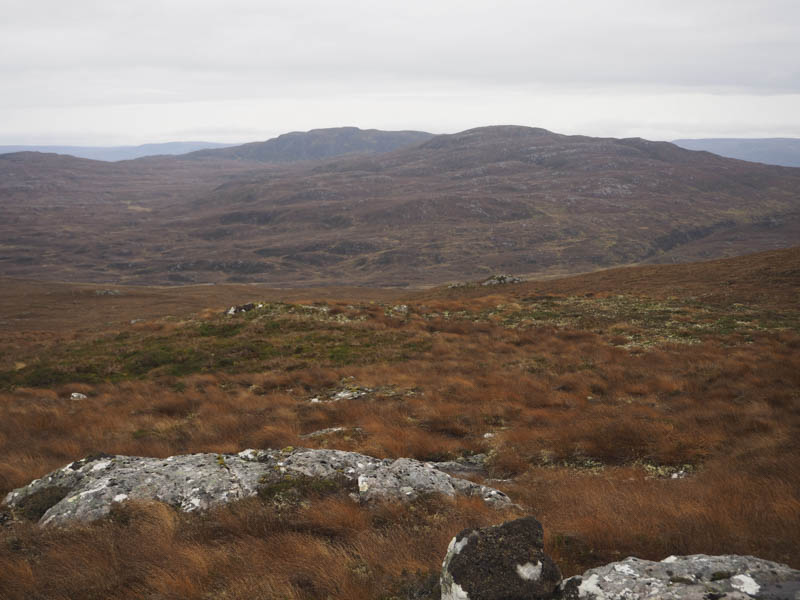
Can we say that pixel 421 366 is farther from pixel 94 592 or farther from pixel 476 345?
pixel 94 592

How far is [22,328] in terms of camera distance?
162 feet

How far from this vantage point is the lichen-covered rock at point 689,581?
340 cm

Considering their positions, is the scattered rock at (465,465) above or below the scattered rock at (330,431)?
above

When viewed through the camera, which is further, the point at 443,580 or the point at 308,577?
the point at 308,577

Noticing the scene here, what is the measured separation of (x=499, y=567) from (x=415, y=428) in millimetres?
6989

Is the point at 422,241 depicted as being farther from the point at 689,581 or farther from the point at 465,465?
the point at 689,581

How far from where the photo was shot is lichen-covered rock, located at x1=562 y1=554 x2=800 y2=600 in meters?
3.40

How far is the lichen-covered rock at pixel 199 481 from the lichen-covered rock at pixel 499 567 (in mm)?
2509

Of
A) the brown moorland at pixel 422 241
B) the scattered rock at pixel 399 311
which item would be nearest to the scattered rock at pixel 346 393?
the scattered rock at pixel 399 311

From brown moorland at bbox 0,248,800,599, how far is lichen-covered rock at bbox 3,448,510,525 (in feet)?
1.09

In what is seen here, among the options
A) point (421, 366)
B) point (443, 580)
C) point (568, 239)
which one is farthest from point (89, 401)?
point (568, 239)

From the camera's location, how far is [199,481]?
6781 mm

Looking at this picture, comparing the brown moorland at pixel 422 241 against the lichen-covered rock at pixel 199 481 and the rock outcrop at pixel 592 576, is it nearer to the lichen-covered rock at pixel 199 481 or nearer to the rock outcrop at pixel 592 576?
the lichen-covered rock at pixel 199 481

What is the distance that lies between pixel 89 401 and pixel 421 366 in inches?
439
